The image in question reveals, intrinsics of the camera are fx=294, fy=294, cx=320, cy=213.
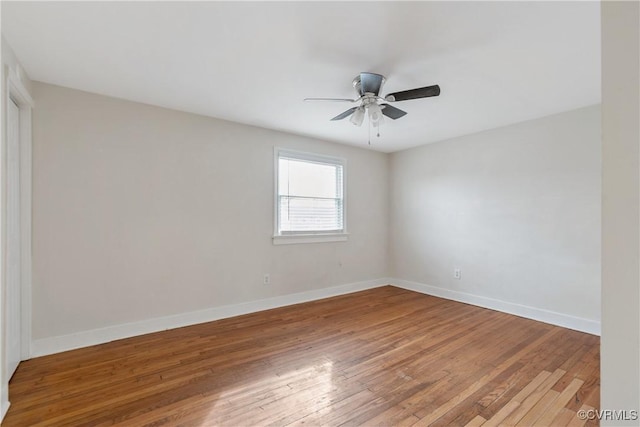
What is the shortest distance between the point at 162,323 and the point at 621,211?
3647 mm

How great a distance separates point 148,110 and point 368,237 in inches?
143

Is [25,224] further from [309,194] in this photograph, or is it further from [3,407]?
[309,194]

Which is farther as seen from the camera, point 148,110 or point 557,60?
point 148,110

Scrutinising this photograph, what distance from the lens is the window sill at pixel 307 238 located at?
4.06 meters

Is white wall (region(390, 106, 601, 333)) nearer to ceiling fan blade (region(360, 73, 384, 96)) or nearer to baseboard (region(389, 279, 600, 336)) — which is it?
baseboard (region(389, 279, 600, 336))

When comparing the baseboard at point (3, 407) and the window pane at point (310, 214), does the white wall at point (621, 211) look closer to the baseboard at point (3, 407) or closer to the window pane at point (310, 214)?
the baseboard at point (3, 407)

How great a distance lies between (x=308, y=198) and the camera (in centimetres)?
439

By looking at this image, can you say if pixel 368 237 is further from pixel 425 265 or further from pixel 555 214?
pixel 555 214

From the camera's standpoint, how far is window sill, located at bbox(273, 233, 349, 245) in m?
4.06

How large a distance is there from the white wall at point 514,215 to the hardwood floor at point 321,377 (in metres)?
0.53

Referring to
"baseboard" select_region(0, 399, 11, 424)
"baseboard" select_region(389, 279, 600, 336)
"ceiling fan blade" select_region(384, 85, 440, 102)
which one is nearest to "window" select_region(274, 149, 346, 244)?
"baseboard" select_region(389, 279, 600, 336)

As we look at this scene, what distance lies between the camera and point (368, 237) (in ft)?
16.7

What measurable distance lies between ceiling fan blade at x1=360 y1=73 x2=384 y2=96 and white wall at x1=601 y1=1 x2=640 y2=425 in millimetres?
1805

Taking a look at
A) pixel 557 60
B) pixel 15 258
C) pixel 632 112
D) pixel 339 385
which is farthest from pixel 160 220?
pixel 557 60
